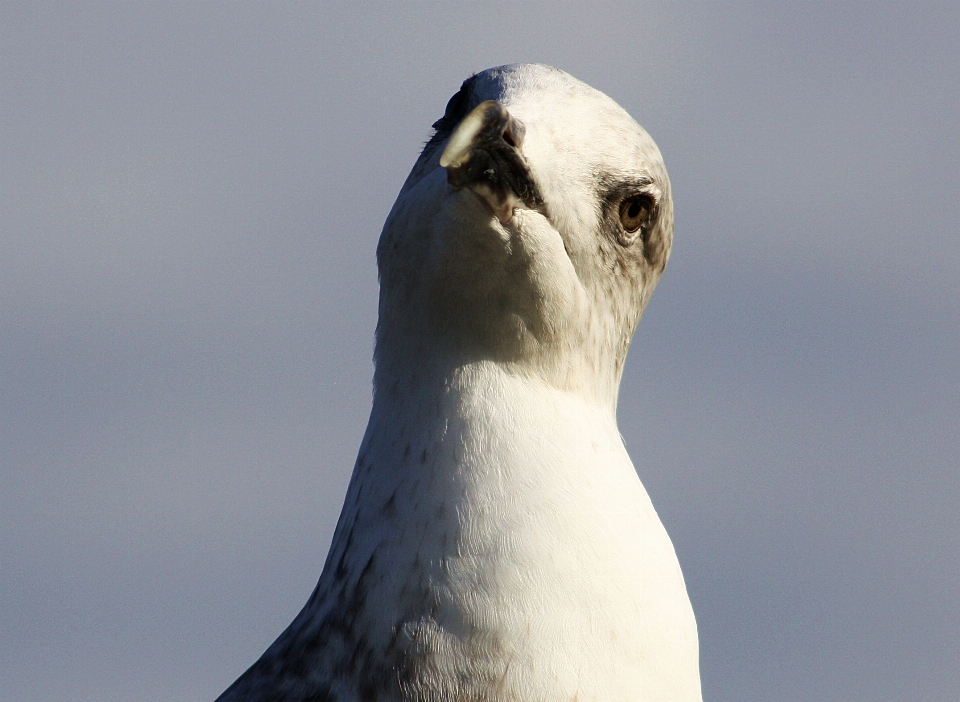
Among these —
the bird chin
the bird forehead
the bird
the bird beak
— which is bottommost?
the bird

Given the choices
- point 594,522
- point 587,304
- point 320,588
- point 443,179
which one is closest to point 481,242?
point 443,179

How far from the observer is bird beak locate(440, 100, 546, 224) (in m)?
4.41

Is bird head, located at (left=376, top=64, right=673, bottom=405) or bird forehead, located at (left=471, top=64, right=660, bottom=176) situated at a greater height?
bird forehead, located at (left=471, top=64, right=660, bottom=176)

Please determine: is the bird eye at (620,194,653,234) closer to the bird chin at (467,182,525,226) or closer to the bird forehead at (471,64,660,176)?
the bird forehead at (471,64,660,176)

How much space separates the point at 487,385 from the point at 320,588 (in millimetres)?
839

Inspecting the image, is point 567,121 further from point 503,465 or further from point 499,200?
point 503,465

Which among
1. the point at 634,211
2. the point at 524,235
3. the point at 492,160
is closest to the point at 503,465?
the point at 524,235

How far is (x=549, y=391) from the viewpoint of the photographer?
197 inches

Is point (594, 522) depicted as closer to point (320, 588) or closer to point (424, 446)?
point (424, 446)

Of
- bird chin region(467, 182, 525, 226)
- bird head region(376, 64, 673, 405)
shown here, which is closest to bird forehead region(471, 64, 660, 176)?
bird head region(376, 64, 673, 405)

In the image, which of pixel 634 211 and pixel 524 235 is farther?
pixel 634 211

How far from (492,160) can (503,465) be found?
0.92m

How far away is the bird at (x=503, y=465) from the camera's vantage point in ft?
14.4

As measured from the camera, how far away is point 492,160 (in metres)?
4.52
